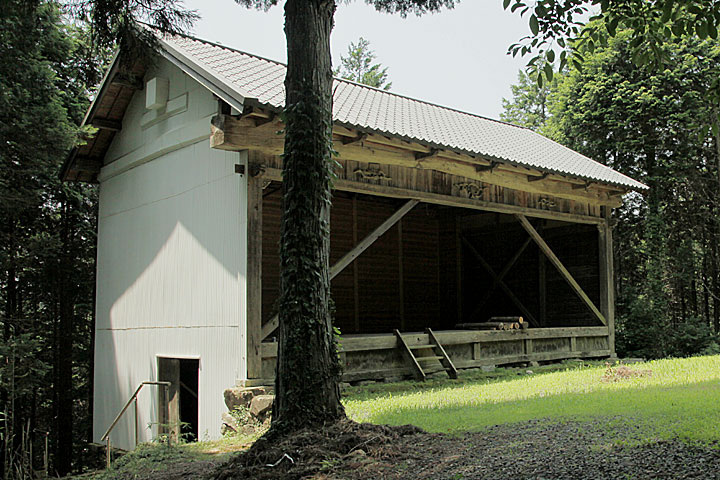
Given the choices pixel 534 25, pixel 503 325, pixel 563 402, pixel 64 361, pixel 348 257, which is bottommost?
pixel 64 361

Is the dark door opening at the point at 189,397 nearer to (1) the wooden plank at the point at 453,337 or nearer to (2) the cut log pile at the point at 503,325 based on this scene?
(1) the wooden plank at the point at 453,337

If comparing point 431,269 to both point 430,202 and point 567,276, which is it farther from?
point 430,202

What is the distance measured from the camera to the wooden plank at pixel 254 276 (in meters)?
9.15

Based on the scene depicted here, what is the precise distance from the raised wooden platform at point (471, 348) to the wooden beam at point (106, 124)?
574 cm

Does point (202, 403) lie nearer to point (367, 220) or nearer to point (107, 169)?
point (107, 169)

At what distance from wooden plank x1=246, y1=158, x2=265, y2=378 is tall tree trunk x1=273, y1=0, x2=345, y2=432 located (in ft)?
9.95

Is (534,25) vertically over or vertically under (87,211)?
under

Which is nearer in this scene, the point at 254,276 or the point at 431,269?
the point at 254,276

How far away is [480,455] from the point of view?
17.3ft

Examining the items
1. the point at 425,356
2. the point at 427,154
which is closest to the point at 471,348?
the point at 425,356

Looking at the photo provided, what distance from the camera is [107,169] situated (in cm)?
1323

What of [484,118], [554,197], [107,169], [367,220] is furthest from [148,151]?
[484,118]

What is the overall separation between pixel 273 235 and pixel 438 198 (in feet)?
13.7

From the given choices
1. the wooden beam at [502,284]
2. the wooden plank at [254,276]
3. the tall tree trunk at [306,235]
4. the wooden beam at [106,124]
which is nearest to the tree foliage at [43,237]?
the wooden beam at [106,124]
